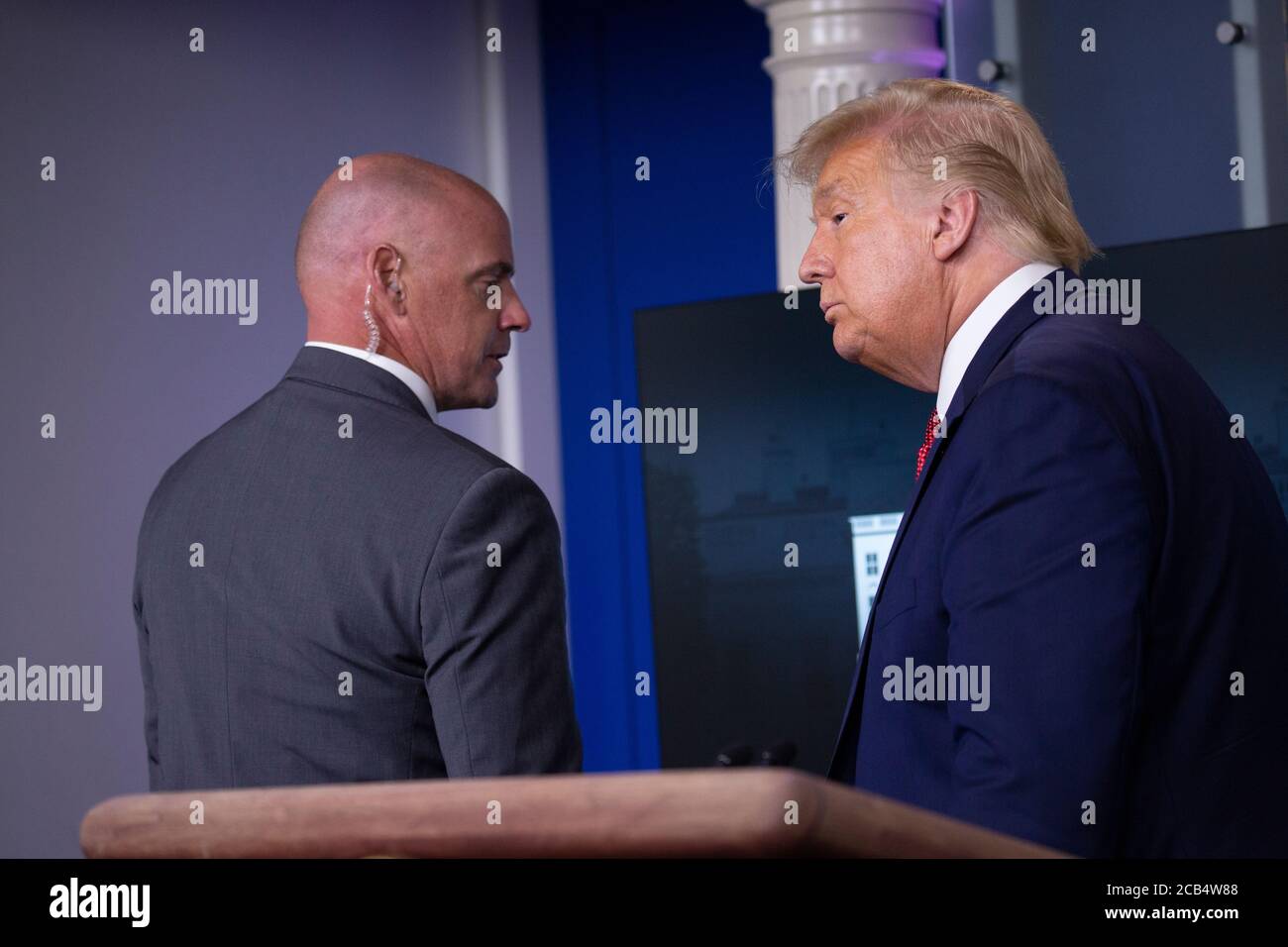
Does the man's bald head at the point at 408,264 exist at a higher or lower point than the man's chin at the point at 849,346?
higher

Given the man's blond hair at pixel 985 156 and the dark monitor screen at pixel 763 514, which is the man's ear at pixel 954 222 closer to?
the man's blond hair at pixel 985 156

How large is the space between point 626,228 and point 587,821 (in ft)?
12.8

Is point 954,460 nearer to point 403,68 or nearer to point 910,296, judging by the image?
point 910,296

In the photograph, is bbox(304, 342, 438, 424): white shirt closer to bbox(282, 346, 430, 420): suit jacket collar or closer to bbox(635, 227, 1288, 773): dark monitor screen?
bbox(282, 346, 430, 420): suit jacket collar

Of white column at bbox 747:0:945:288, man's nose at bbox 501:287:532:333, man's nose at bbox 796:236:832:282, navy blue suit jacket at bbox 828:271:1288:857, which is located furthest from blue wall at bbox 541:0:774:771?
navy blue suit jacket at bbox 828:271:1288:857

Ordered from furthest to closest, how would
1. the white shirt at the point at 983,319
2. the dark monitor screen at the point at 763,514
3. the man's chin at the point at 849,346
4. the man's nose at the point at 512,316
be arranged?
the dark monitor screen at the point at 763,514 → the man's nose at the point at 512,316 → the man's chin at the point at 849,346 → the white shirt at the point at 983,319

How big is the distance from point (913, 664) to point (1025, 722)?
5.0 inches

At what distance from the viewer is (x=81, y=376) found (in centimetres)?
326

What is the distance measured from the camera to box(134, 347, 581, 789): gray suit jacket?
1549mm

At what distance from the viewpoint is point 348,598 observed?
5.13 ft

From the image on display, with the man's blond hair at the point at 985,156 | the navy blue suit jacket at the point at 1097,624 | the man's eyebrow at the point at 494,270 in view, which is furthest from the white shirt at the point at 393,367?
the navy blue suit jacket at the point at 1097,624

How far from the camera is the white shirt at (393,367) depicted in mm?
Answer: 1783

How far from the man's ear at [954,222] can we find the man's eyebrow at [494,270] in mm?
647

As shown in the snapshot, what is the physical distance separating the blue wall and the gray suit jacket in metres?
2.49
